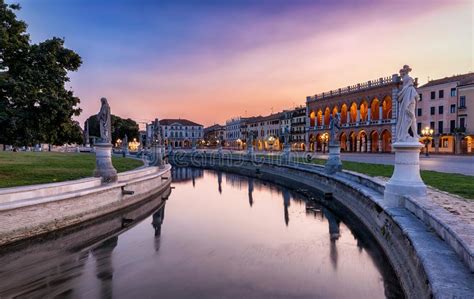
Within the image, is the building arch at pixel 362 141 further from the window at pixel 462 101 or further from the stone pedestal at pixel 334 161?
the stone pedestal at pixel 334 161


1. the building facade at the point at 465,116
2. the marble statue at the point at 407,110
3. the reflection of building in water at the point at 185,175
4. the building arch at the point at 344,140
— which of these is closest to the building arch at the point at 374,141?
the building arch at the point at 344,140

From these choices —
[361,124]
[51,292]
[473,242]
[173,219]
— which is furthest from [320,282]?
[361,124]

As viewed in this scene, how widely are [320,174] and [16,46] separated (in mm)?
17303

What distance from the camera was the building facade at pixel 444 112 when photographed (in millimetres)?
49406

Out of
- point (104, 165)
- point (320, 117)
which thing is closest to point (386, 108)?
point (320, 117)

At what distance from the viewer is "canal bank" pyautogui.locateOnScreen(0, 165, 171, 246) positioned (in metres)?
9.48

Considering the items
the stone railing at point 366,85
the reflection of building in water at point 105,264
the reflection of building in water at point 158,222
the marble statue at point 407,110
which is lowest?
the reflection of building in water at point 158,222

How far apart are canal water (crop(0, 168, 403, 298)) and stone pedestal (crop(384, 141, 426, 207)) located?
5.80 ft

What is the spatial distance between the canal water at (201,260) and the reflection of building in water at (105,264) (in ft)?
0.08

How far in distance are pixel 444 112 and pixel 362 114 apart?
12.0 m

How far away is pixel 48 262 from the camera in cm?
884

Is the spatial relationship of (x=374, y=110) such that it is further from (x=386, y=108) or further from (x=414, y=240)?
(x=414, y=240)

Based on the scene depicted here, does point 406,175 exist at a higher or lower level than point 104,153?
lower

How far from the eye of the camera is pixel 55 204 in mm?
10867
